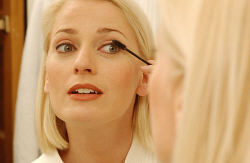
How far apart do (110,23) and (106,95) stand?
5.9 inches

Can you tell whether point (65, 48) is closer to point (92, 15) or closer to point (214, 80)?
point (92, 15)

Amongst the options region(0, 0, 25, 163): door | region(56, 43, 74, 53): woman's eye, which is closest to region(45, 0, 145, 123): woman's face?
region(56, 43, 74, 53): woman's eye

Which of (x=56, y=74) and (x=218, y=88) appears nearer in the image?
(x=218, y=88)

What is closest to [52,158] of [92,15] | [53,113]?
[53,113]

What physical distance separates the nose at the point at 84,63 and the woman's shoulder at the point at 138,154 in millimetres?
232

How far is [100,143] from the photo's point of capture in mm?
698

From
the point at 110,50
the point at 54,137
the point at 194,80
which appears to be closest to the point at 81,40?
the point at 110,50

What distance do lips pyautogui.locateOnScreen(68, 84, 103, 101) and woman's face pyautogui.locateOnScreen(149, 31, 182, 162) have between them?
225mm

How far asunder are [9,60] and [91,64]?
34.3 inches

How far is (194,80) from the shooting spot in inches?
12.3

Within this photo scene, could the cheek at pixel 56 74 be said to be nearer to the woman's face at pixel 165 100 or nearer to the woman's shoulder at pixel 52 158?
the woman's shoulder at pixel 52 158

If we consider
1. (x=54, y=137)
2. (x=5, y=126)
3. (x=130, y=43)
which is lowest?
(x=5, y=126)

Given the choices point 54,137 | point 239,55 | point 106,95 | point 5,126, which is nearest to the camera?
point 239,55

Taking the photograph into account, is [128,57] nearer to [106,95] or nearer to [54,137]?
[106,95]
